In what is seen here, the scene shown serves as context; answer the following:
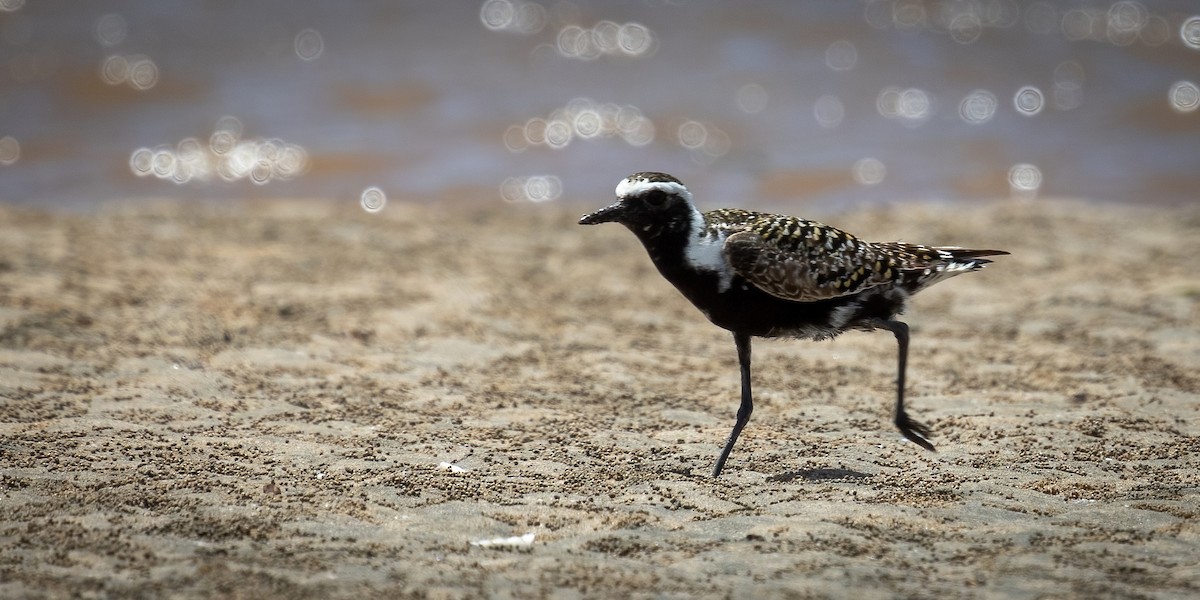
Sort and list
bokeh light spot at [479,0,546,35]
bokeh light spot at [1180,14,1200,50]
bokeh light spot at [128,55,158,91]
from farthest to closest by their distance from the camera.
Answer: bokeh light spot at [479,0,546,35], bokeh light spot at [1180,14,1200,50], bokeh light spot at [128,55,158,91]

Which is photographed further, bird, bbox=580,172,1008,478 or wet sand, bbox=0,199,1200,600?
bird, bbox=580,172,1008,478

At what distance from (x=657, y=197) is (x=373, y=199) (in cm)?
675

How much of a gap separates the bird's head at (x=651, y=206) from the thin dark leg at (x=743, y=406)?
0.59 meters

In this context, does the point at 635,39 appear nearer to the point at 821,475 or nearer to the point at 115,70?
the point at 115,70

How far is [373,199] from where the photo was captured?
36.8 ft

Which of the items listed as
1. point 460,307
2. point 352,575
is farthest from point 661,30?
point 352,575

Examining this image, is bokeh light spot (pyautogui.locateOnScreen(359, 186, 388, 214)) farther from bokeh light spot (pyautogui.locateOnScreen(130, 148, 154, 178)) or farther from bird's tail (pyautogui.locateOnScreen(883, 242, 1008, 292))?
bird's tail (pyautogui.locateOnScreen(883, 242, 1008, 292))

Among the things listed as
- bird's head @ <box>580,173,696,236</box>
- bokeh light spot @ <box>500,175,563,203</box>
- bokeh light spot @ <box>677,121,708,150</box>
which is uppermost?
bokeh light spot @ <box>677,121,708,150</box>

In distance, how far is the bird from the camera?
4.93 meters

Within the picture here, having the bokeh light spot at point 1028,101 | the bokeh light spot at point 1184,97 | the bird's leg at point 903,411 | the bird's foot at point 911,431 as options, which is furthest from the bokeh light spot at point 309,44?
the bird's foot at point 911,431

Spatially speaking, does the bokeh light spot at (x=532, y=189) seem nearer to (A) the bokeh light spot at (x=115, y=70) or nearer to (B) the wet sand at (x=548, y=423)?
(B) the wet sand at (x=548, y=423)

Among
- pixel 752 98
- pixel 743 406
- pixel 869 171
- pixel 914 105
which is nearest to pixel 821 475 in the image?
pixel 743 406

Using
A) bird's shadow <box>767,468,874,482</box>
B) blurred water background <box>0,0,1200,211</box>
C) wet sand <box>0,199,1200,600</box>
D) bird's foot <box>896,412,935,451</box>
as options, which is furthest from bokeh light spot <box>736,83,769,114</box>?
bird's shadow <box>767,468,874,482</box>

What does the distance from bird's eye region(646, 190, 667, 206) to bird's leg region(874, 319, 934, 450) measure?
114 centimetres
